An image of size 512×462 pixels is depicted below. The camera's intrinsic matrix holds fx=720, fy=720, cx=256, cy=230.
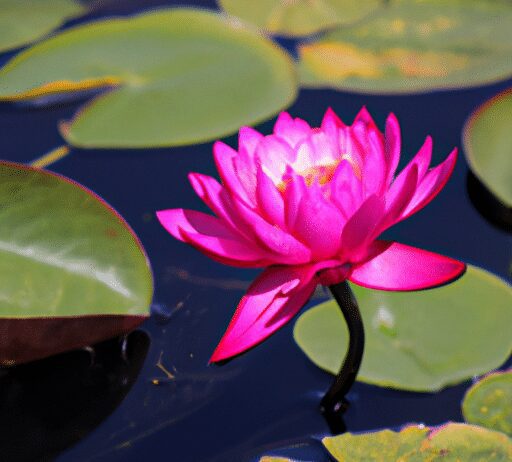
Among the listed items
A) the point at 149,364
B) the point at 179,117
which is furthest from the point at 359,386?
the point at 179,117

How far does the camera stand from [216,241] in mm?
1001

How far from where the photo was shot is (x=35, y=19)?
2.26 m

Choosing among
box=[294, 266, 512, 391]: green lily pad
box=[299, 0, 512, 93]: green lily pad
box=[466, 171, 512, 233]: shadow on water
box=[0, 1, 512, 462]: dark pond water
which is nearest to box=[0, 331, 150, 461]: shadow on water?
box=[0, 1, 512, 462]: dark pond water

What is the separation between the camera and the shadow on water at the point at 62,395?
4.10 ft

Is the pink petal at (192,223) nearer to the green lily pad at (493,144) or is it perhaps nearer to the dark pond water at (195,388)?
the dark pond water at (195,388)

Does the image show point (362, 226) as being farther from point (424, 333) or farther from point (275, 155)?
point (424, 333)

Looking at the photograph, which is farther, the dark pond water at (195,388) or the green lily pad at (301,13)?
the green lily pad at (301,13)

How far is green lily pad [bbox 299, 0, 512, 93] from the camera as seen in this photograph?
1.91m

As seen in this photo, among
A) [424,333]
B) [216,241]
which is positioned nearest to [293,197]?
[216,241]

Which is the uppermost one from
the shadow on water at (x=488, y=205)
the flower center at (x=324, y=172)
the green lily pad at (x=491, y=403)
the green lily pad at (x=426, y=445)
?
the flower center at (x=324, y=172)

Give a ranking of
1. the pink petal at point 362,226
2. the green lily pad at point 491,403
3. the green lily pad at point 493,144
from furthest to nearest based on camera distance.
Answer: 1. the green lily pad at point 493,144
2. the green lily pad at point 491,403
3. the pink petal at point 362,226

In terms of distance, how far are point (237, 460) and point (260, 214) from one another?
0.44m

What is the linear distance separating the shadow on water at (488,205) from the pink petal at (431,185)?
0.61 meters

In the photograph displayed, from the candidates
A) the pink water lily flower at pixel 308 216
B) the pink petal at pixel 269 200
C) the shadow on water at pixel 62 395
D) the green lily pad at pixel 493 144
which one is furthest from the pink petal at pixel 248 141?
the green lily pad at pixel 493 144
